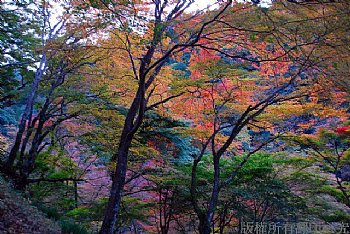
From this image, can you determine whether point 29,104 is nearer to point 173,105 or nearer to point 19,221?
point 19,221

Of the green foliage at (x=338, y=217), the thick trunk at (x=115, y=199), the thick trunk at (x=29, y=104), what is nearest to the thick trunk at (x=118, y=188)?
the thick trunk at (x=115, y=199)

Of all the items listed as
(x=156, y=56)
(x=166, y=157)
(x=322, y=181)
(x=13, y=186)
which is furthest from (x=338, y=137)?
(x=13, y=186)

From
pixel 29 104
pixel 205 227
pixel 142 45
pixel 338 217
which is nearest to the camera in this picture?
pixel 142 45

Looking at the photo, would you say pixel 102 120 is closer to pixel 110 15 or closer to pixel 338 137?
pixel 110 15

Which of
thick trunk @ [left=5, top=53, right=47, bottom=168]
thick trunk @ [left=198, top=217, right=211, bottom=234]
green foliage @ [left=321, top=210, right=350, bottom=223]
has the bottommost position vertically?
thick trunk @ [left=198, top=217, right=211, bottom=234]

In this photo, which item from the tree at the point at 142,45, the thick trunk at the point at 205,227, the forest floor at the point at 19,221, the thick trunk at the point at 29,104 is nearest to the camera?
the tree at the point at 142,45

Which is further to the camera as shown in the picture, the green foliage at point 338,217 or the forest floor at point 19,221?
the green foliage at point 338,217

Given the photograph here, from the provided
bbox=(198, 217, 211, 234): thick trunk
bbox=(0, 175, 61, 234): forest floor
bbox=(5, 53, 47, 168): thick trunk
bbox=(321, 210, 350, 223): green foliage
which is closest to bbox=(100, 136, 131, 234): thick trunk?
bbox=(0, 175, 61, 234): forest floor

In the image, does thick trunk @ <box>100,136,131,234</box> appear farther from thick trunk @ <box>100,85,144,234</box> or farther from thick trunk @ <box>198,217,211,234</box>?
thick trunk @ <box>198,217,211,234</box>

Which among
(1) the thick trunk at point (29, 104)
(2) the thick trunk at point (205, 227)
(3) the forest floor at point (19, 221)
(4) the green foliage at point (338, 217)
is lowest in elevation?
(3) the forest floor at point (19, 221)

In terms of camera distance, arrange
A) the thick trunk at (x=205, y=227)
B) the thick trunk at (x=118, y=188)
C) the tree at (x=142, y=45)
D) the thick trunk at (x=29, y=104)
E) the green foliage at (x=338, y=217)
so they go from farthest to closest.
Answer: the green foliage at (x=338, y=217) < the thick trunk at (x=29, y=104) < the thick trunk at (x=205, y=227) < the thick trunk at (x=118, y=188) < the tree at (x=142, y=45)

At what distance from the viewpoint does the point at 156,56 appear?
773 centimetres

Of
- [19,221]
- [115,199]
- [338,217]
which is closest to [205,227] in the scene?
[115,199]

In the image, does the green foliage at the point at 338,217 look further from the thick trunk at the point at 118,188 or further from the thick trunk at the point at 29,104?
the thick trunk at the point at 29,104
